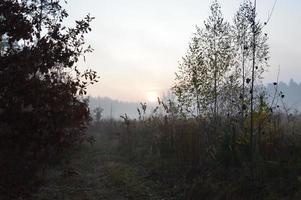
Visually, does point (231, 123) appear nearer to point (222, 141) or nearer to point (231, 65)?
point (222, 141)

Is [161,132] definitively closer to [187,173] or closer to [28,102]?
[187,173]

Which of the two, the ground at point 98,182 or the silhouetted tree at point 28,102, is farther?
the ground at point 98,182

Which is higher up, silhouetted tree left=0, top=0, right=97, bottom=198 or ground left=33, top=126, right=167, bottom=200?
silhouetted tree left=0, top=0, right=97, bottom=198

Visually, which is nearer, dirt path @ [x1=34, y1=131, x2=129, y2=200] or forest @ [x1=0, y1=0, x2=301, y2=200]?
forest @ [x1=0, y1=0, x2=301, y2=200]

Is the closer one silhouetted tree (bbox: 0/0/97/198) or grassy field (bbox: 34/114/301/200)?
silhouetted tree (bbox: 0/0/97/198)

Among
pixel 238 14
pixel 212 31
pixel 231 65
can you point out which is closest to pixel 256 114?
pixel 238 14

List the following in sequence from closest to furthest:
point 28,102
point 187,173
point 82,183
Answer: point 28,102, point 187,173, point 82,183

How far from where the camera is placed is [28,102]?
6324 millimetres

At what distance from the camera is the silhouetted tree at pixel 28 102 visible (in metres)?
6.26

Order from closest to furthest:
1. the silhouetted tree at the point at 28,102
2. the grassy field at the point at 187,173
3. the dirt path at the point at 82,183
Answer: the silhouetted tree at the point at 28,102, the grassy field at the point at 187,173, the dirt path at the point at 82,183

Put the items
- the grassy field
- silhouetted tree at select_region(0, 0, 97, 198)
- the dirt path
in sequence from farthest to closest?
the dirt path, the grassy field, silhouetted tree at select_region(0, 0, 97, 198)

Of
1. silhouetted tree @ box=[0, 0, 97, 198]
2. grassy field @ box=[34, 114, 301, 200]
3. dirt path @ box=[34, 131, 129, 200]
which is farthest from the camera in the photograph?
dirt path @ box=[34, 131, 129, 200]

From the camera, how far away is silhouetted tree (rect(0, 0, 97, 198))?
246 inches

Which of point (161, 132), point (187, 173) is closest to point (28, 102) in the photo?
point (187, 173)
